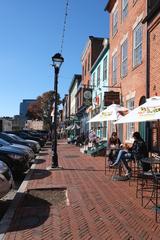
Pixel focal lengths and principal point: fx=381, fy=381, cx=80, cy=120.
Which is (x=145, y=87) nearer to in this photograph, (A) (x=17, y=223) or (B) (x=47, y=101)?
(A) (x=17, y=223)

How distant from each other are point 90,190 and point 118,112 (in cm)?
457

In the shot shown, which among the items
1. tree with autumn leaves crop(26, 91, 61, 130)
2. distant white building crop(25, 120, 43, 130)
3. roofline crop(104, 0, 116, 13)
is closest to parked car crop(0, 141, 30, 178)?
roofline crop(104, 0, 116, 13)

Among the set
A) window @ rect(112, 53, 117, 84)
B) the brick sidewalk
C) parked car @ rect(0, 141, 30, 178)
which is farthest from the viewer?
window @ rect(112, 53, 117, 84)

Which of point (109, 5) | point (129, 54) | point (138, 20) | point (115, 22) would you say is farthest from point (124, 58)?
point (109, 5)

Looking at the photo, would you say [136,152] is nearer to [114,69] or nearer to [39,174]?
[39,174]

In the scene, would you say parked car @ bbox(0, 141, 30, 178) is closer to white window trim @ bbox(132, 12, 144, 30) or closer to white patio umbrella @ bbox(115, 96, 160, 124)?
white patio umbrella @ bbox(115, 96, 160, 124)

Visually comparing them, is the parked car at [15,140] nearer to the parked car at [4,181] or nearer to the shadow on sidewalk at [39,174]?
the shadow on sidewalk at [39,174]

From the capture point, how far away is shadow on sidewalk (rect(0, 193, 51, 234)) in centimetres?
659

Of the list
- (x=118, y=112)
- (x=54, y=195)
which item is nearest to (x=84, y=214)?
(x=54, y=195)

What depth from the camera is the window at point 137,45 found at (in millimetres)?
16891

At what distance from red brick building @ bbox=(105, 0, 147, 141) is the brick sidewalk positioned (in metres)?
6.49

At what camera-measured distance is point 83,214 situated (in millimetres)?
7238

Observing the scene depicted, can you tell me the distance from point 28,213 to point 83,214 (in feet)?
3.61

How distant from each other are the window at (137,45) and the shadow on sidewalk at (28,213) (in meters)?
9.72
